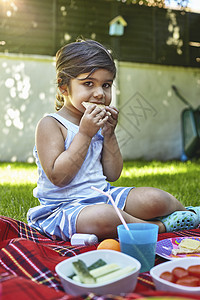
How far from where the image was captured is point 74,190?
5.49ft

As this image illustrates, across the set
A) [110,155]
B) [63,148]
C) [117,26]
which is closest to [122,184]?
[110,155]

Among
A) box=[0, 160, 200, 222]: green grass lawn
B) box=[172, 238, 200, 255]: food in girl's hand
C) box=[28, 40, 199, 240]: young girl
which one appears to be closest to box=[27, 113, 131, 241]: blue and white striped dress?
box=[28, 40, 199, 240]: young girl

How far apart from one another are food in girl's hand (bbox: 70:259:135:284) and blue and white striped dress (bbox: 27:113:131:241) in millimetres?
608

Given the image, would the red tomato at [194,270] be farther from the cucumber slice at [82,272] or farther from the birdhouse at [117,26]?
the birdhouse at [117,26]

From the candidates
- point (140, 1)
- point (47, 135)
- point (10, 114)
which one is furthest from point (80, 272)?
point (140, 1)

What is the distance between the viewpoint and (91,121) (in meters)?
1.60

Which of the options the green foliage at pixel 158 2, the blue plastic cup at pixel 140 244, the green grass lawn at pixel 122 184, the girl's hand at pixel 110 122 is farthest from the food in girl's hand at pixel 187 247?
the green foliage at pixel 158 2

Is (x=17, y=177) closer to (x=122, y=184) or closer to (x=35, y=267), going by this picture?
(x=122, y=184)

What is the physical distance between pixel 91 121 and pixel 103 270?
82 cm

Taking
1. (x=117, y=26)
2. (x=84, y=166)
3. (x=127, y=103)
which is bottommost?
(x=84, y=166)

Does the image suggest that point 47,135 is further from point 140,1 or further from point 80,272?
point 140,1

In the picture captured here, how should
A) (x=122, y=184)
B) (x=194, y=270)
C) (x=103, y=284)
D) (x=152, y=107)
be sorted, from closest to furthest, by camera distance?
(x=103, y=284), (x=194, y=270), (x=122, y=184), (x=152, y=107)

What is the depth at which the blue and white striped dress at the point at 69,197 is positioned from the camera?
1571 mm

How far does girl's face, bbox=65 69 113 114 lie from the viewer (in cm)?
168
